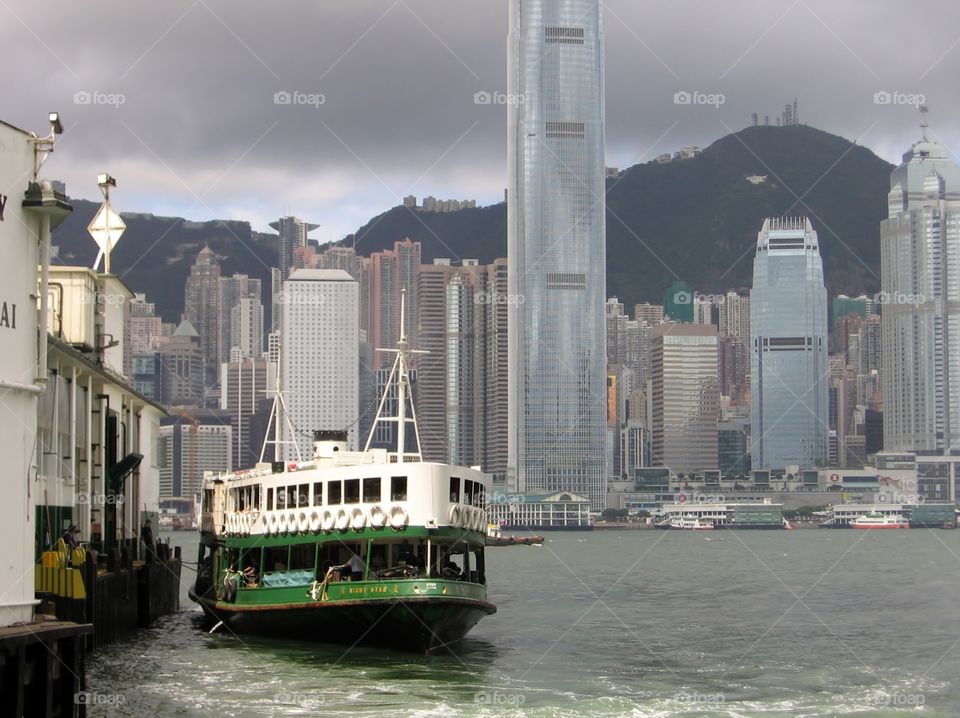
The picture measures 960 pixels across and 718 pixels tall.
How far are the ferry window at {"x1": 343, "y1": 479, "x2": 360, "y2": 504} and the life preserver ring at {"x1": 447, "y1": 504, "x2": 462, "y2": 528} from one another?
8.72ft

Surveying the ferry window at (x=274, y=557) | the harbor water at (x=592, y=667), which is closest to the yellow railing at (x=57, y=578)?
the harbor water at (x=592, y=667)

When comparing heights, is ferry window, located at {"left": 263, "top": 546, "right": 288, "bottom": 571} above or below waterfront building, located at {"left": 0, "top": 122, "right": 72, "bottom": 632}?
below

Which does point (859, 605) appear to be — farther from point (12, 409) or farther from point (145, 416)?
point (12, 409)

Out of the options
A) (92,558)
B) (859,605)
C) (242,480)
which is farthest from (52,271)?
(859,605)

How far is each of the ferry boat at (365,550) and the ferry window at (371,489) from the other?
0.09 ft

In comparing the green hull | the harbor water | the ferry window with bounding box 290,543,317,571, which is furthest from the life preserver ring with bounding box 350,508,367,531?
the harbor water

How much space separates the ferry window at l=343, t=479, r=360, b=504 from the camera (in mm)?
41125

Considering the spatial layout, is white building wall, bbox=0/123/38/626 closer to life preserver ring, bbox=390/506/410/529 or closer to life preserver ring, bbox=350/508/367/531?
life preserver ring, bbox=390/506/410/529

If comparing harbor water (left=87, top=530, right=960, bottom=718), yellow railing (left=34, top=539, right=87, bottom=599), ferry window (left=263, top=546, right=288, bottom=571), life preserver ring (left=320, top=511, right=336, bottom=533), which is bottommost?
harbor water (left=87, top=530, right=960, bottom=718)

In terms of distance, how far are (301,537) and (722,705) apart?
14.4m

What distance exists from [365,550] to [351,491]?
172cm

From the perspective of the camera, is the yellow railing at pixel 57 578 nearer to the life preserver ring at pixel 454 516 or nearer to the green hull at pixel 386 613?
the green hull at pixel 386 613

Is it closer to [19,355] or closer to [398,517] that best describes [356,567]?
[398,517]

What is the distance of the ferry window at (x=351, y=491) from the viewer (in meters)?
41.1
